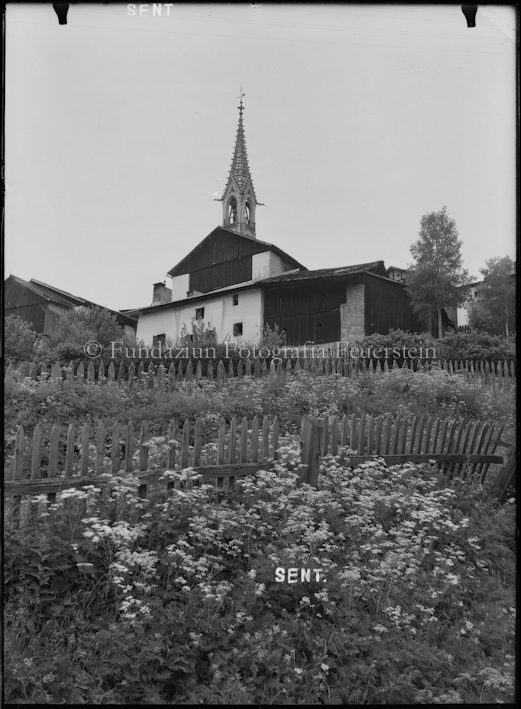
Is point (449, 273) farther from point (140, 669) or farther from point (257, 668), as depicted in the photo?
point (140, 669)

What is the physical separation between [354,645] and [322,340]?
210 inches

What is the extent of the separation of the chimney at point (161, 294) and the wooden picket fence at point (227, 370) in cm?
127

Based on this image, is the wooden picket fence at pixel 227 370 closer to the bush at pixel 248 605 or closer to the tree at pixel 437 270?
the tree at pixel 437 270

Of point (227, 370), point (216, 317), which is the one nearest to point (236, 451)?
point (216, 317)

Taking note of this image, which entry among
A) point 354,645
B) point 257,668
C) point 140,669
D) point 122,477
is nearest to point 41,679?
point 140,669

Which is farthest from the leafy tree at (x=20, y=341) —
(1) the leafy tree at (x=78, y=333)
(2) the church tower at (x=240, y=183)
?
(2) the church tower at (x=240, y=183)

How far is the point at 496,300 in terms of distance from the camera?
4.54 m

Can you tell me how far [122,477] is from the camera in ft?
14.9

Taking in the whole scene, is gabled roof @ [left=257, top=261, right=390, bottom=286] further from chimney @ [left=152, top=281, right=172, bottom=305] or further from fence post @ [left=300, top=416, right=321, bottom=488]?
chimney @ [left=152, top=281, right=172, bottom=305]

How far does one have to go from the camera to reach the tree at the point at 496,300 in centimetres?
369

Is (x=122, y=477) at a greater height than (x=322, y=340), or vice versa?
(x=322, y=340)

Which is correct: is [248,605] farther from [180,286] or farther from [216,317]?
[216,317]

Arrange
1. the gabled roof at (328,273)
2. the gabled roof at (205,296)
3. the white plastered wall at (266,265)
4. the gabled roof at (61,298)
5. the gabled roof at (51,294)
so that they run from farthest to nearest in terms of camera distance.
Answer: the white plastered wall at (266,265), the gabled roof at (205,296), the gabled roof at (328,273), the gabled roof at (61,298), the gabled roof at (51,294)

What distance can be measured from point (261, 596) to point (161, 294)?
395cm
